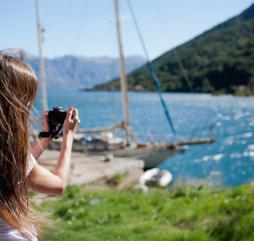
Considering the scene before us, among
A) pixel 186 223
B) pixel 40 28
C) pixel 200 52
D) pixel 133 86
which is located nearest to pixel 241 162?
pixel 40 28

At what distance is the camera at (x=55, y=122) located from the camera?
7.73ft

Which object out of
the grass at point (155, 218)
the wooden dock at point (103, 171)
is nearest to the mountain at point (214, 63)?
the wooden dock at point (103, 171)

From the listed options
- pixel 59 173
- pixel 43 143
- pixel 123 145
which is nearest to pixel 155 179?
pixel 123 145

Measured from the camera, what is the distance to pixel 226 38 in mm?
153875

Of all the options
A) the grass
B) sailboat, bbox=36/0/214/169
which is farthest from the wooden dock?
the grass

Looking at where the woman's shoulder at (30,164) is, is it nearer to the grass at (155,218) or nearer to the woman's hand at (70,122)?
the woman's hand at (70,122)

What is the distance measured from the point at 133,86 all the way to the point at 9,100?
162833 millimetres

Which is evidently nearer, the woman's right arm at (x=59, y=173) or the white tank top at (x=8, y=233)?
the white tank top at (x=8, y=233)

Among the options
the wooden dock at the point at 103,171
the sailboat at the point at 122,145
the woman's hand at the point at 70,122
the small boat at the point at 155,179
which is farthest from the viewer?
the sailboat at the point at 122,145

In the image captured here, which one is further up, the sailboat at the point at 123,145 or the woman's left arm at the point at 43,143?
the woman's left arm at the point at 43,143

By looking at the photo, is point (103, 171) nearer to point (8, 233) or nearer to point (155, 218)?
point (155, 218)

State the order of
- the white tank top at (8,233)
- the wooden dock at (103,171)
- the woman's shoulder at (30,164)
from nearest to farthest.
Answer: the white tank top at (8,233) < the woman's shoulder at (30,164) < the wooden dock at (103,171)

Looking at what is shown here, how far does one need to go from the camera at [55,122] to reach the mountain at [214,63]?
Result: 109 meters

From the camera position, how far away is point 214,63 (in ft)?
429
